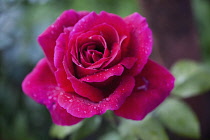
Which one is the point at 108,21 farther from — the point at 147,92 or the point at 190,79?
the point at 190,79

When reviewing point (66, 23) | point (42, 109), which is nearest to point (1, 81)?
point (42, 109)

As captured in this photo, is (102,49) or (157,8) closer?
(102,49)

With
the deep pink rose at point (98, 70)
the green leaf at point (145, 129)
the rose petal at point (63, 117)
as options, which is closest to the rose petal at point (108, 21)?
the deep pink rose at point (98, 70)

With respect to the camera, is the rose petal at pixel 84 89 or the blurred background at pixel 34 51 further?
the blurred background at pixel 34 51

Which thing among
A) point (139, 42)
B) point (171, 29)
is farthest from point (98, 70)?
point (171, 29)

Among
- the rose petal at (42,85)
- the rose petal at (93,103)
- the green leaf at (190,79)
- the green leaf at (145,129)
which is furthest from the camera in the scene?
the green leaf at (190,79)

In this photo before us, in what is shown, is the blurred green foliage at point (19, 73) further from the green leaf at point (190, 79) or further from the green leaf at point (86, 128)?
the green leaf at point (190, 79)

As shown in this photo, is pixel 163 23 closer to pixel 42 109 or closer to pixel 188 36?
pixel 188 36

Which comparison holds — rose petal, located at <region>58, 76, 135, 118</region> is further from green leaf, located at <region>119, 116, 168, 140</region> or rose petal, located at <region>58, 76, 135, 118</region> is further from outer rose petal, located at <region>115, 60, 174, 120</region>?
green leaf, located at <region>119, 116, 168, 140</region>
